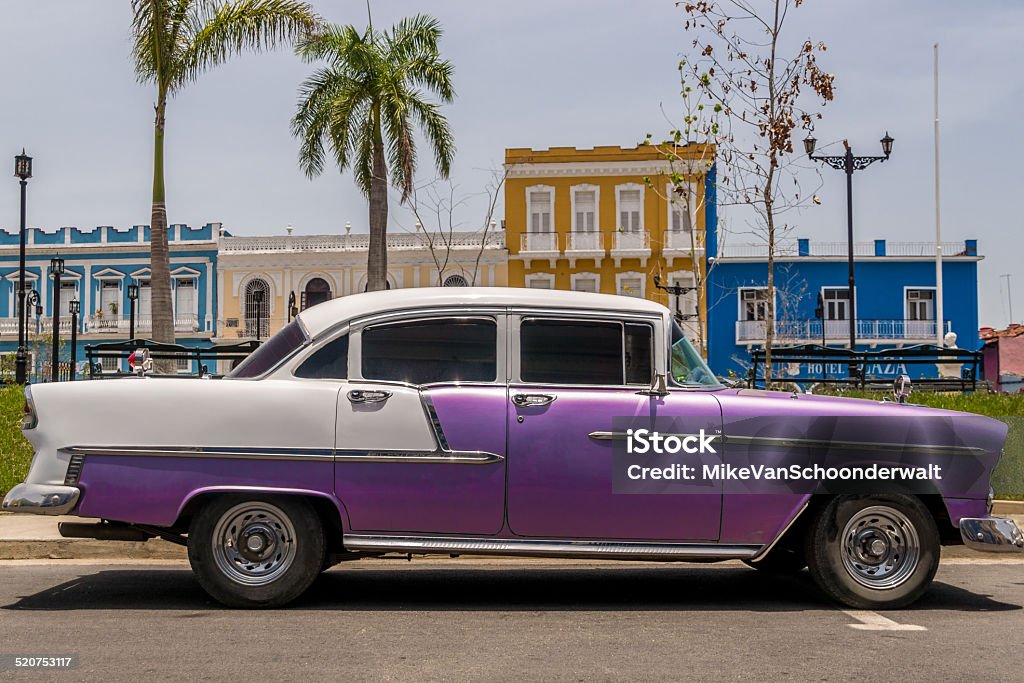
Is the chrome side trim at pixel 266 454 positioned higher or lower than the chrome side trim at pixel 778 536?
higher

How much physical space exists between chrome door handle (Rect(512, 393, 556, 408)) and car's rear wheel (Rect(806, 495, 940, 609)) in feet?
5.80

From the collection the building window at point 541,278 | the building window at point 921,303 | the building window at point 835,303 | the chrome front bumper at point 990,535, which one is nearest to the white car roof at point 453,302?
the chrome front bumper at point 990,535

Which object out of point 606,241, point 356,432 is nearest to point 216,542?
point 356,432

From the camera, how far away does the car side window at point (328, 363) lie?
6.60 meters

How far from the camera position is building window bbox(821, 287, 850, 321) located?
44.9 meters

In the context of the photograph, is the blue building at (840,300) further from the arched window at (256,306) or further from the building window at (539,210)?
the arched window at (256,306)

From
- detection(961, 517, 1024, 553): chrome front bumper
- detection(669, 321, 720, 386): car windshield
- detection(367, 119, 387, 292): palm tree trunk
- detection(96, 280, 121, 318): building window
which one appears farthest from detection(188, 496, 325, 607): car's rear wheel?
detection(96, 280, 121, 318): building window

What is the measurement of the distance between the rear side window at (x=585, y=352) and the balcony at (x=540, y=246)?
3872 centimetres

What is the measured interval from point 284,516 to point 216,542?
0.41m

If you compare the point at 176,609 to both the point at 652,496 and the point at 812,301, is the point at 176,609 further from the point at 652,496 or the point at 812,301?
the point at 812,301

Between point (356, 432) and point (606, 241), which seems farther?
point (606, 241)

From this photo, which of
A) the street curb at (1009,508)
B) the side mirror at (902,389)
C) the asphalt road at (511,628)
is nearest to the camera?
the asphalt road at (511,628)

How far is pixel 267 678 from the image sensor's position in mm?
4902

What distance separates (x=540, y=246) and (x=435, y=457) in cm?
3950
